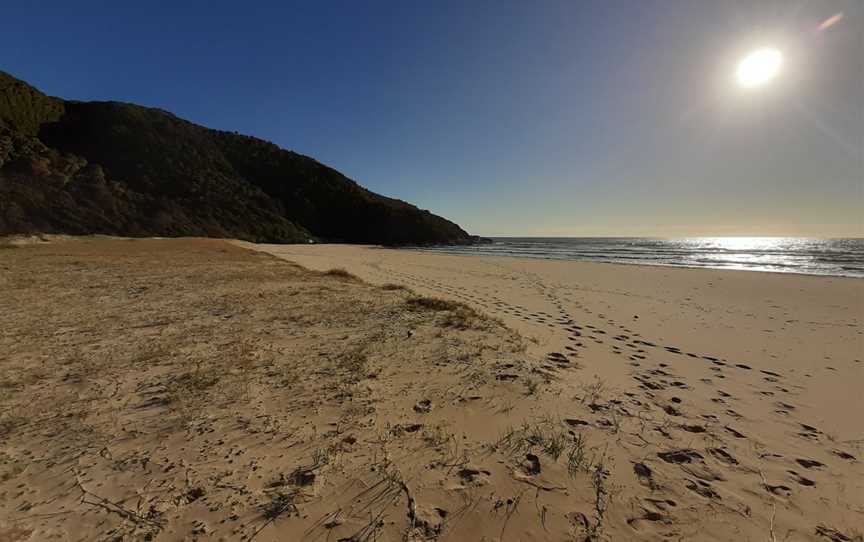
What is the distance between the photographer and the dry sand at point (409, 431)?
2434 millimetres

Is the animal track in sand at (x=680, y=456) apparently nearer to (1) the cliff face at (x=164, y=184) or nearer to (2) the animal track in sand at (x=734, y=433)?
(2) the animal track in sand at (x=734, y=433)

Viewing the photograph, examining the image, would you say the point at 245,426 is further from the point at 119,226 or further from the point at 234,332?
the point at 119,226

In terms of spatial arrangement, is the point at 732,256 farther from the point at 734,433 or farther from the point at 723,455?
the point at 723,455

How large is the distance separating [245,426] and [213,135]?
138803 millimetres

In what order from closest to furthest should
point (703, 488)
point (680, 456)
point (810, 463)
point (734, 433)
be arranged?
point (703, 488) < point (680, 456) < point (810, 463) < point (734, 433)

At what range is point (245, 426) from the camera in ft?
11.4

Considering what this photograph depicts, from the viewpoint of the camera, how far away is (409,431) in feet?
11.4

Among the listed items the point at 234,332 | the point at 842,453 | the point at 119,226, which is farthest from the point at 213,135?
the point at 842,453

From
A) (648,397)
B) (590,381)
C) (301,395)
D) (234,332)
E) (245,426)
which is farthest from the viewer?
(234,332)

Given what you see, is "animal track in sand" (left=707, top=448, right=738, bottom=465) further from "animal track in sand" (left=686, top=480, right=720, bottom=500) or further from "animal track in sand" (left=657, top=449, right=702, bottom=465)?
"animal track in sand" (left=686, top=480, right=720, bottom=500)

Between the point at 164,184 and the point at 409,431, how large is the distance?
109651 millimetres

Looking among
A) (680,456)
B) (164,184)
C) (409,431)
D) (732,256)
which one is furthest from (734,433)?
(164,184)

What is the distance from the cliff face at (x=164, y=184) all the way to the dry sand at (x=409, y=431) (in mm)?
85384

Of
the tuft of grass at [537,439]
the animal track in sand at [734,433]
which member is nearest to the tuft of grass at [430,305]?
the tuft of grass at [537,439]
